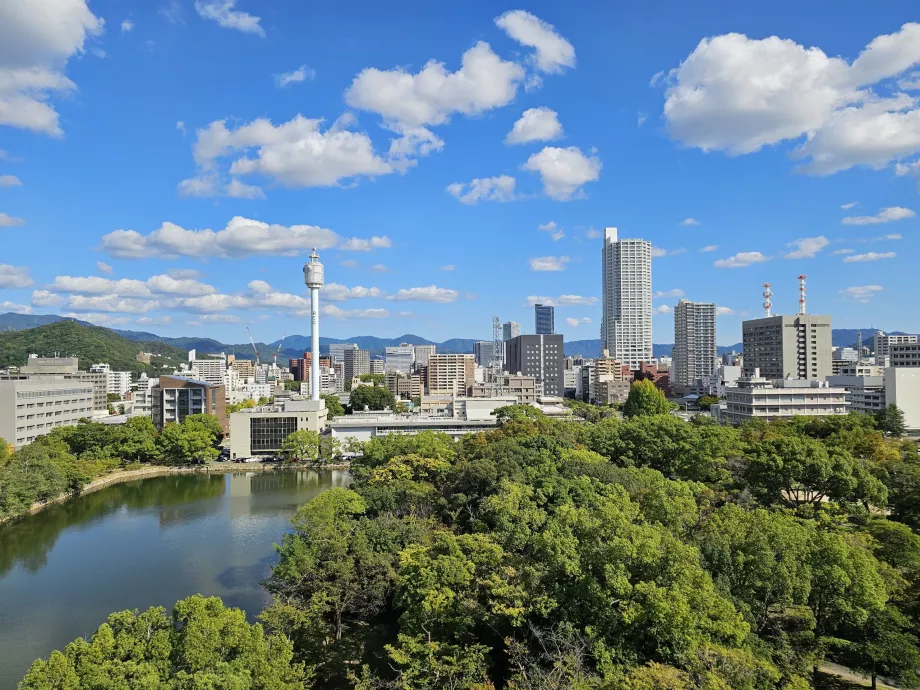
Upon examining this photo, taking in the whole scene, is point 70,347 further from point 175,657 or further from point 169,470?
point 175,657

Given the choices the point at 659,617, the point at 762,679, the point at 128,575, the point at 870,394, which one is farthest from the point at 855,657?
the point at 870,394

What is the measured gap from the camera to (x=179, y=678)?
519 centimetres

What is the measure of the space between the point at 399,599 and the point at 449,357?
48030 mm

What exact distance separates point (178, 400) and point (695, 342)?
51.9 metres

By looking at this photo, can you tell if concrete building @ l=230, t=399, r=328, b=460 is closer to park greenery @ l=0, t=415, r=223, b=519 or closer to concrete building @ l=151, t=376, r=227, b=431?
park greenery @ l=0, t=415, r=223, b=519

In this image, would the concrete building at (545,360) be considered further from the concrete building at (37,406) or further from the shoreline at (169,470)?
the concrete building at (37,406)

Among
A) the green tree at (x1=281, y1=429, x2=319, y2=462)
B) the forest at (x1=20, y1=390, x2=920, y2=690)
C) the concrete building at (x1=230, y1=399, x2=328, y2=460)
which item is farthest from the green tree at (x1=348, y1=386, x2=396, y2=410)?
the forest at (x1=20, y1=390, x2=920, y2=690)

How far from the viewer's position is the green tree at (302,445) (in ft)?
82.9

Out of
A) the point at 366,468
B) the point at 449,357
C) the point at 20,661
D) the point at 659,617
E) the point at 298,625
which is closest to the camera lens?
the point at 659,617

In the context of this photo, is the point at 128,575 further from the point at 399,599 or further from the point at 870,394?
the point at 870,394

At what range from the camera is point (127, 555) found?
13352 millimetres

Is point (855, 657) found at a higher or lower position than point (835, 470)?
lower

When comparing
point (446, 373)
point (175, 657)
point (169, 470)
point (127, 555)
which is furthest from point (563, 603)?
point (446, 373)

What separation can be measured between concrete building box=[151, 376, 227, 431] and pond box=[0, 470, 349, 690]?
7.71 metres
